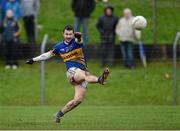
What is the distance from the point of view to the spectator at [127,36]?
2600cm

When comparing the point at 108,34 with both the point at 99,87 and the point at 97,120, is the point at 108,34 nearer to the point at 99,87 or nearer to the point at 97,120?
the point at 99,87

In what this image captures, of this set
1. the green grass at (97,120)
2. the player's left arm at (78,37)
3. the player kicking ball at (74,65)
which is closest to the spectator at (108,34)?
the green grass at (97,120)

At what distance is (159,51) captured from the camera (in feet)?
86.7

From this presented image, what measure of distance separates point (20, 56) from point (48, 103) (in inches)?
112

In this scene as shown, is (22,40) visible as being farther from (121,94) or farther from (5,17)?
(121,94)

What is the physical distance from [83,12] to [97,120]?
11.4m

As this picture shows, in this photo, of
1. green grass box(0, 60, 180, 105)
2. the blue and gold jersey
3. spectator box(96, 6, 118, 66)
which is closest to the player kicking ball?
the blue and gold jersey

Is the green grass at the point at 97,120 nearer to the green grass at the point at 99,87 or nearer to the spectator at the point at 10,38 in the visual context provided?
the green grass at the point at 99,87

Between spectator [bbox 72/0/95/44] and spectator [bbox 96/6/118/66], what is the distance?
62 centimetres

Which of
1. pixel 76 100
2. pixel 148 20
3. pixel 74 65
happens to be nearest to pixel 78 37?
pixel 74 65

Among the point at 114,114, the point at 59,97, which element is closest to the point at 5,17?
the point at 59,97

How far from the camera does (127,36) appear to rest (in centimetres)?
2616

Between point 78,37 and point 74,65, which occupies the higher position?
point 78,37

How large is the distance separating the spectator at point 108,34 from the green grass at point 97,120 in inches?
262
